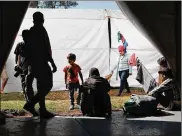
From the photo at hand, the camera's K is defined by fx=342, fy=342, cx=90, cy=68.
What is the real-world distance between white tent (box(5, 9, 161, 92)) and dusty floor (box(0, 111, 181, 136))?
5.77 m

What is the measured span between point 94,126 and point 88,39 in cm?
702

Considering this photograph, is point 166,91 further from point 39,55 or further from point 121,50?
point 121,50

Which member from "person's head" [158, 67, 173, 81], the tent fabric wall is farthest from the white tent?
"person's head" [158, 67, 173, 81]

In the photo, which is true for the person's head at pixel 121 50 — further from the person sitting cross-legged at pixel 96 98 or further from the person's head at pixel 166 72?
the person sitting cross-legged at pixel 96 98

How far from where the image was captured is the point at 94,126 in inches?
218

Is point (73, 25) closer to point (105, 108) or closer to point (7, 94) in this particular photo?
point (7, 94)

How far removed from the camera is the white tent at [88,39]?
39.4 ft

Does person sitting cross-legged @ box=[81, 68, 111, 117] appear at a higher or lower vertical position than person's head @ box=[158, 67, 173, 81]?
lower

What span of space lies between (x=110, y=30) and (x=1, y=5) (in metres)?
7.74

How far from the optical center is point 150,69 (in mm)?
12586

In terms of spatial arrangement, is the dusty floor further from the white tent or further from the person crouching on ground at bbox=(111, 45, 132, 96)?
the white tent

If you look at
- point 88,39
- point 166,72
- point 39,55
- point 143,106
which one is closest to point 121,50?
point 88,39

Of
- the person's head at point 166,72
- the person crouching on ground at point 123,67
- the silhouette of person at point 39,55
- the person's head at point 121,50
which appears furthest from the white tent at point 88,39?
the silhouette of person at point 39,55

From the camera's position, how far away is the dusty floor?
197 inches
